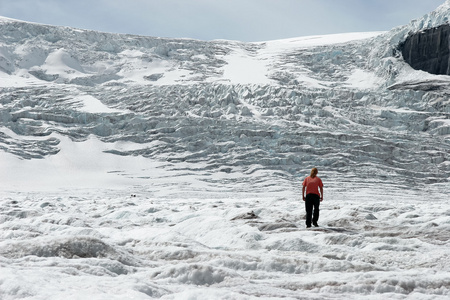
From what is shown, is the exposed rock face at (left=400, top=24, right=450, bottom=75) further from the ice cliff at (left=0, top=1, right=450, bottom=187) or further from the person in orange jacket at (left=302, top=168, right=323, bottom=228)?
the person in orange jacket at (left=302, top=168, right=323, bottom=228)

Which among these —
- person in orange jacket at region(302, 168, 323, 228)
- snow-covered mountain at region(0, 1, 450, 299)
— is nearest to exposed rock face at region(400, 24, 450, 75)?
snow-covered mountain at region(0, 1, 450, 299)

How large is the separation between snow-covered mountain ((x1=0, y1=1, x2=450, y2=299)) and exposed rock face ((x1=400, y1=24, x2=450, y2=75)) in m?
2.28

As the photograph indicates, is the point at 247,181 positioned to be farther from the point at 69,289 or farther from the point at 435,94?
the point at 69,289

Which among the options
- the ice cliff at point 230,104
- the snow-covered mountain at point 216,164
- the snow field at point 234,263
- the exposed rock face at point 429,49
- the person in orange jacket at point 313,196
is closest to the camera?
the snow field at point 234,263

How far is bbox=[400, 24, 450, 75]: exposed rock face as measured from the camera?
349 ft

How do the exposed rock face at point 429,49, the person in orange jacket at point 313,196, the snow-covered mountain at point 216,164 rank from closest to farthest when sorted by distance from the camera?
the snow-covered mountain at point 216,164 < the person in orange jacket at point 313,196 < the exposed rock face at point 429,49

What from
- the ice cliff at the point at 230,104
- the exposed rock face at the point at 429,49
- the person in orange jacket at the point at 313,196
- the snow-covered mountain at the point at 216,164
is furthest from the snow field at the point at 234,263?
the exposed rock face at the point at 429,49

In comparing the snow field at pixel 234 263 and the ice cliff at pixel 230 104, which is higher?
the ice cliff at pixel 230 104

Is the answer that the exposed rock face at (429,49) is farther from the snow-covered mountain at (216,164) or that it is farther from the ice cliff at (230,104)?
the snow-covered mountain at (216,164)

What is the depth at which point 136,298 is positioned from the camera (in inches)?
185

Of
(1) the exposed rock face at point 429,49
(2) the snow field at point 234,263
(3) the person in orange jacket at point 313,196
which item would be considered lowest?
(2) the snow field at point 234,263

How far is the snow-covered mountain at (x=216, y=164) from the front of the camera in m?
6.71

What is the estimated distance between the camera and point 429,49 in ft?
351

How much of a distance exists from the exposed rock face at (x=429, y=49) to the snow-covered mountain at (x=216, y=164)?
7.49 feet
